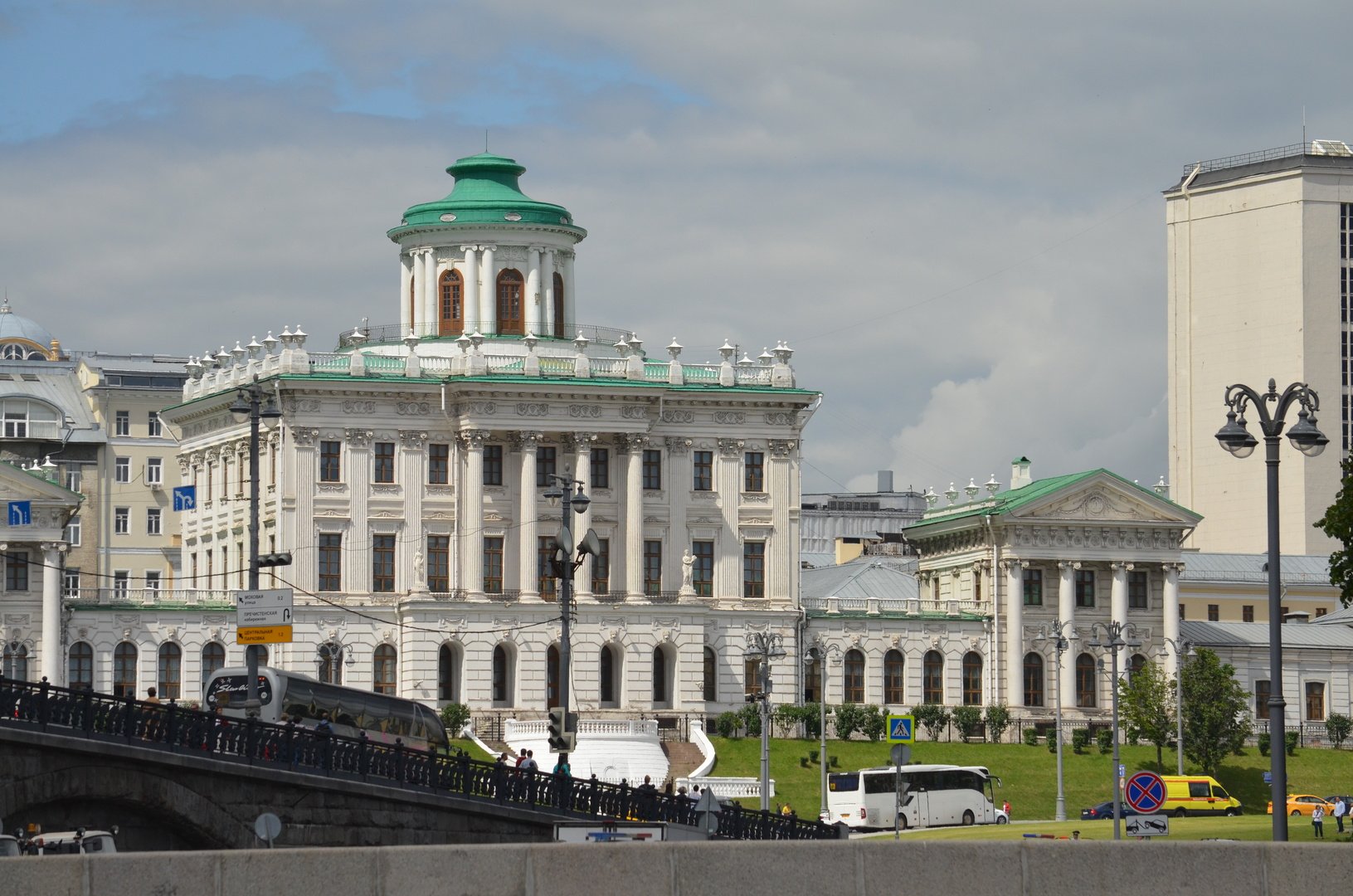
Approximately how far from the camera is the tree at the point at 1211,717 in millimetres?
103625

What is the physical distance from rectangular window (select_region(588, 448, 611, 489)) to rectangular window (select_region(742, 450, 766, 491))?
552 centimetres

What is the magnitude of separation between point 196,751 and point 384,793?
13.2 ft

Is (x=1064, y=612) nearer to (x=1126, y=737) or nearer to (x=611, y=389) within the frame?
(x=1126, y=737)

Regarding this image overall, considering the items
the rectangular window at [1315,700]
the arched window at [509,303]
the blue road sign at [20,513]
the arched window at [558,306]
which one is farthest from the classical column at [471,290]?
the rectangular window at [1315,700]

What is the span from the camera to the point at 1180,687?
102062 mm

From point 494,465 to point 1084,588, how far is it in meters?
24.9

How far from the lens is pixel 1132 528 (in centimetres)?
11212

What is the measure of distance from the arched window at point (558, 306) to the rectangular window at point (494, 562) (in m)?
9.88

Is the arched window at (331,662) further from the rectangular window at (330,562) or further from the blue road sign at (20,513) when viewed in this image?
the blue road sign at (20,513)

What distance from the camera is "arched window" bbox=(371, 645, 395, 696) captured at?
102 meters

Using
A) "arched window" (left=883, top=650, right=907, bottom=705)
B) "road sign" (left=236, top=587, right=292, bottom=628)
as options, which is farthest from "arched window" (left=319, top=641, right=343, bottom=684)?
"road sign" (left=236, top=587, right=292, bottom=628)

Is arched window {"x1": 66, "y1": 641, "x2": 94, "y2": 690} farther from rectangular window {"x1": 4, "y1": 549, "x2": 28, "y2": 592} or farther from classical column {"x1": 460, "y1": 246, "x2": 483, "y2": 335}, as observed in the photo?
classical column {"x1": 460, "y1": 246, "x2": 483, "y2": 335}

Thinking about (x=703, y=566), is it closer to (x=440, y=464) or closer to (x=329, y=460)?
(x=440, y=464)

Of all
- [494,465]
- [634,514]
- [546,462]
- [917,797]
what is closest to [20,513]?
[494,465]
